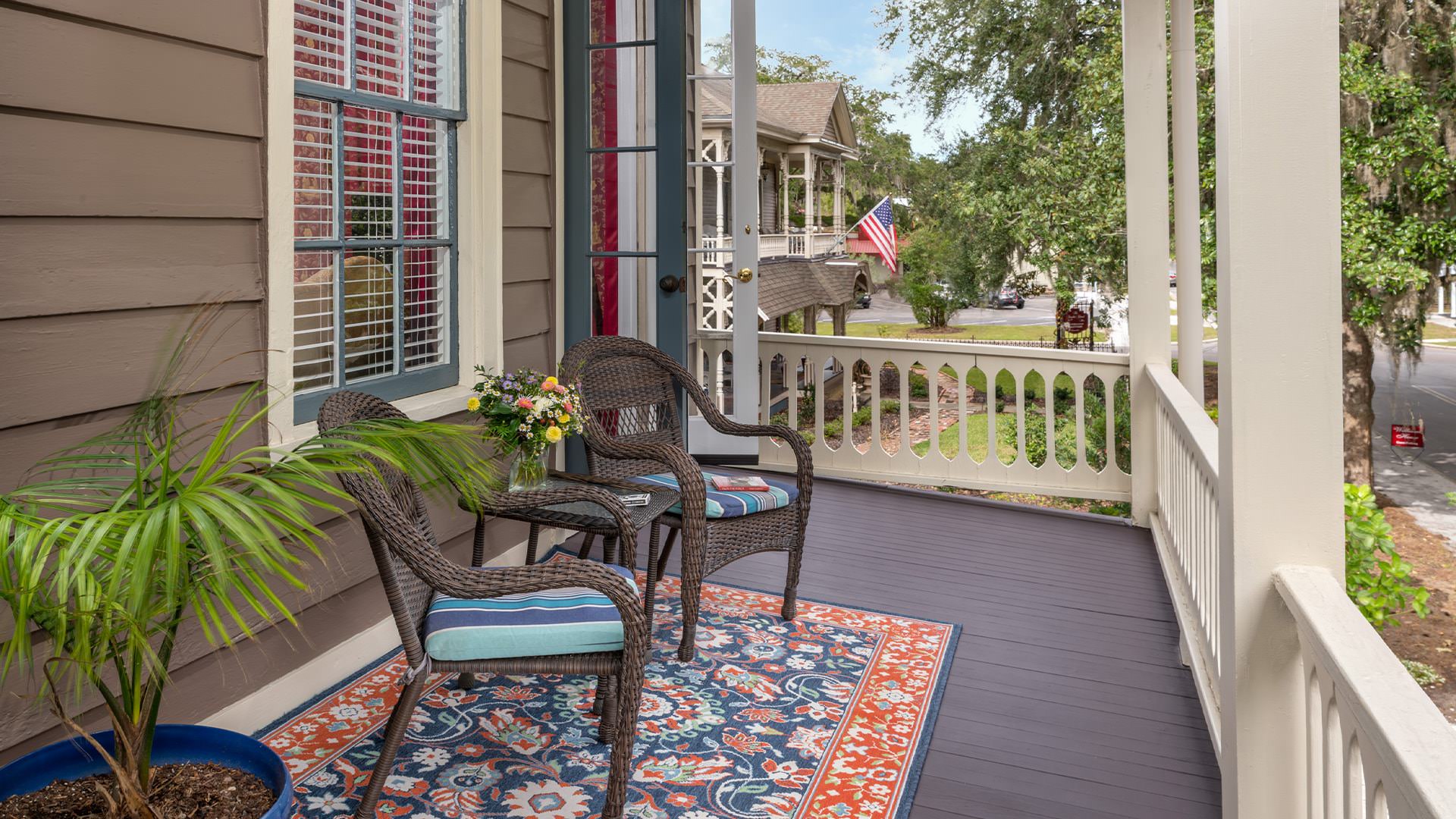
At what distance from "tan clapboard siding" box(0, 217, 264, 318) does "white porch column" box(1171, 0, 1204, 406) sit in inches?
117

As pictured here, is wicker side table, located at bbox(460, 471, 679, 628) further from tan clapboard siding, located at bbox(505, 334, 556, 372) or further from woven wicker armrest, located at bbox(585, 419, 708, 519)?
tan clapboard siding, located at bbox(505, 334, 556, 372)

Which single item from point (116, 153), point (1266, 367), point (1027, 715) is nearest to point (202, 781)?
point (116, 153)

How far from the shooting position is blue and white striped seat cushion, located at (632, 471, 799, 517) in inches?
126

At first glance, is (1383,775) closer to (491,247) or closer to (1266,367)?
(1266,367)

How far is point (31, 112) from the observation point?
6.27 feet

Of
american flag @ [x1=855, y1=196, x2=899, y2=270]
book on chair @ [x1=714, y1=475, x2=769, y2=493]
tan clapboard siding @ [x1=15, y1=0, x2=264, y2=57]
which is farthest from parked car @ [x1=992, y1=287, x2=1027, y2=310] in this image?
tan clapboard siding @ [x1=15, y1=0, x2=264, y2=57]

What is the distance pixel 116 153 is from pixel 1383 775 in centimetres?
238

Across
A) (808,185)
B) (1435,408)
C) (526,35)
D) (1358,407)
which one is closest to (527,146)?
(526,35)

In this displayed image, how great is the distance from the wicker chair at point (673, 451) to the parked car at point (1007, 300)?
10933mm

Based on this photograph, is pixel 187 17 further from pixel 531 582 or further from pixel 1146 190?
pixel 1146 190

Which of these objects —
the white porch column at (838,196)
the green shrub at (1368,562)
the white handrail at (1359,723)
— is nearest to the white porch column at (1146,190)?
the green shrub at (1368,562)

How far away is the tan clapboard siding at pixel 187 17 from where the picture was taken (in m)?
2.01

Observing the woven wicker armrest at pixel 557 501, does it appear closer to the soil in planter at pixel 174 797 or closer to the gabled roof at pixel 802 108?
the soil in planter at pixel 174 797

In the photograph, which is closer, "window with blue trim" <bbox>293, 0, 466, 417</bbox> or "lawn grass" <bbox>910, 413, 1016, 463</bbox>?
"window with blue trim" <bbox>293, 0, 466, 417</bbox>
